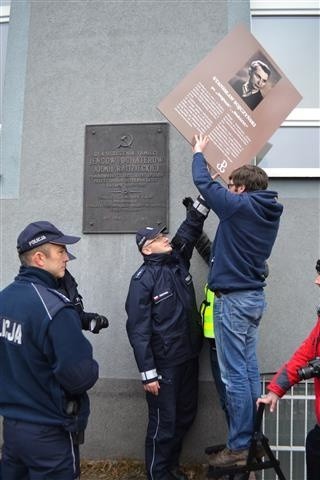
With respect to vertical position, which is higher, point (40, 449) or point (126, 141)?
point (126, 141)

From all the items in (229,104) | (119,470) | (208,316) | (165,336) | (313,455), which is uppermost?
(229,104)

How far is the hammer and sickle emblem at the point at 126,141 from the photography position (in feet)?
15.3

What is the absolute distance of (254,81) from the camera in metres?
3.78

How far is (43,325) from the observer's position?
2535 mm

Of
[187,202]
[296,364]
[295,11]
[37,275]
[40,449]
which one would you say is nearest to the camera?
[40,449]

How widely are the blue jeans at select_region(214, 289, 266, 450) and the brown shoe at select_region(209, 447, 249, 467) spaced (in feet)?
0.10

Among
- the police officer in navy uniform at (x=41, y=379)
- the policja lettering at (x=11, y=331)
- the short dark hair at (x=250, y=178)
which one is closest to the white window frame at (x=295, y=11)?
the short dark hair at (x=250, y=178)

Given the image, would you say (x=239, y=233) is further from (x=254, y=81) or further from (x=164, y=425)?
(x=164, y=425)

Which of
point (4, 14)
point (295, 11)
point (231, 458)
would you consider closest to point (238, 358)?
point (231, 458)

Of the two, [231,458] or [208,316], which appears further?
[208,316]

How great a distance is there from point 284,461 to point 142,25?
3933 millimetres

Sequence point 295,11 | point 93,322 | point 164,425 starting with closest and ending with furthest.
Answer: point 93,322 < point 164,425 < point 295,11

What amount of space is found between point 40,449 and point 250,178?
79.1 inches

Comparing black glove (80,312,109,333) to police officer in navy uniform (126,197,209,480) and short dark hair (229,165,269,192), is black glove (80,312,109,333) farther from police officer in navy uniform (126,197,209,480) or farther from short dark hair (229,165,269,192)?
short dark hair (229,165,269,192)
